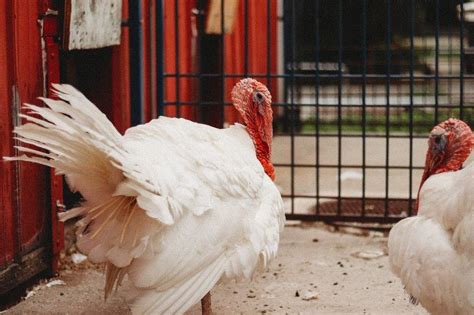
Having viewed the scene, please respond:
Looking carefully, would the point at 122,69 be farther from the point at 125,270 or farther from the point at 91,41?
Result: the point at 125,270

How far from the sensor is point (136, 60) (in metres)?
6.38

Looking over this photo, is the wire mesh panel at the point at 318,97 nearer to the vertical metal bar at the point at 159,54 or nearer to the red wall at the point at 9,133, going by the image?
the vertical metal bar at the point at 159,54

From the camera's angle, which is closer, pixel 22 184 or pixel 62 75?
pixel 22 184

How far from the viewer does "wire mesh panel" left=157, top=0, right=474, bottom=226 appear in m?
6.84

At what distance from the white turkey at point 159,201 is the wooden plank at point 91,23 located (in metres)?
1.28

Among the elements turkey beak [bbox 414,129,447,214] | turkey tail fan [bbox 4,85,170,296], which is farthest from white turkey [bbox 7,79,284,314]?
turkey beak [bbox 414,129,447,214]

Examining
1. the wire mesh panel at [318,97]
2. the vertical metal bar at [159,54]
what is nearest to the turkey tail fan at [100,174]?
the vertical metal bar at [159,54]

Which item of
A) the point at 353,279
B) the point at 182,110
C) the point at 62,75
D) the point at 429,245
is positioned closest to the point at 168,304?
the point at 429,245

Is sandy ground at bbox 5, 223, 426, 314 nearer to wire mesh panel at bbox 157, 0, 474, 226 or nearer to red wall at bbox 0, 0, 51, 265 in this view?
red wall at bbox 0, 0, 51, 265

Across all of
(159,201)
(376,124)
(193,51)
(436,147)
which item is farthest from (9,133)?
(376,124)

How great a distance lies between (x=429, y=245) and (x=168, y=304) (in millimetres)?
1107

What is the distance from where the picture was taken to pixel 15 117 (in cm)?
507

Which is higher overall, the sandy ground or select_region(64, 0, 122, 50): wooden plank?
select_region(64, 0, 122, 50): wooden plank

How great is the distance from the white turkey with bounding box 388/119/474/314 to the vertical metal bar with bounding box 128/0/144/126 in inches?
99.8
